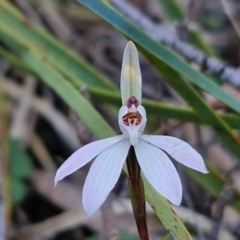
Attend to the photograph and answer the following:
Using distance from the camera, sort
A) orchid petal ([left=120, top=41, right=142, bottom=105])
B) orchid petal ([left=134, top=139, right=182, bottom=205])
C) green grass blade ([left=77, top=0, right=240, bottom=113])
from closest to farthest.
A: orchid petal ([left=134, top=139, right=182, bottom=205]) < orchid petal ([left=120, top=41, right=142, bottom=105]) < green grass blade ([left=77, top=0, right=240, bottom=113])

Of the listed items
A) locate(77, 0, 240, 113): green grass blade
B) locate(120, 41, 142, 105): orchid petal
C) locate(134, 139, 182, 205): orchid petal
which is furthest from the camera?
locate(77, 0, 240, 113): green grass blade

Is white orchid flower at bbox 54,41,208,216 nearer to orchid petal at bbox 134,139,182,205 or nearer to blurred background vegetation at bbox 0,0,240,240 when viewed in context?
orchid petal at bbox 134,139,182,205

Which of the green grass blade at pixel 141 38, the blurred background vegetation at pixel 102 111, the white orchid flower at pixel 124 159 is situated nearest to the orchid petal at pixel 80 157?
the white orchid flower at pixel 124 159

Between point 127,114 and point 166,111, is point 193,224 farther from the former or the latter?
point 127,114

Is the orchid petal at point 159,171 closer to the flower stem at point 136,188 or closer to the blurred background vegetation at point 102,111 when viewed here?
the flower stem at point 136,188

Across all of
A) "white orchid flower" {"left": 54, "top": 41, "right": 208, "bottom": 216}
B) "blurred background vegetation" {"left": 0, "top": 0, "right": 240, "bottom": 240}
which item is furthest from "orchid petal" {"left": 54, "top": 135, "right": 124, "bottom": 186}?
"blurred background vegetation" {"left": 0, "top": 0, "right": 240, "bottom": 240}

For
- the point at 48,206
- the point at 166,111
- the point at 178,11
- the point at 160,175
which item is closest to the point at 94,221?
the point at 48,206
